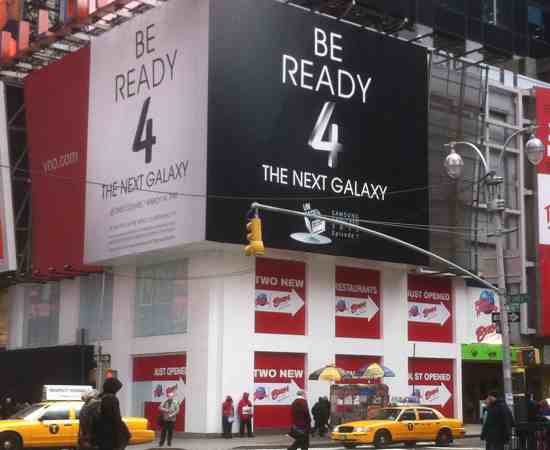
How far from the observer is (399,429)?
32.2 metres

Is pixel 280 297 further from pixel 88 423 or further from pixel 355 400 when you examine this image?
pixel 88 423

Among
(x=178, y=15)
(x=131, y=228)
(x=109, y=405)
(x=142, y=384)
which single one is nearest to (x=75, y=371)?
(x=142, y=384)

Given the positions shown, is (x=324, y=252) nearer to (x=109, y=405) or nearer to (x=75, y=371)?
(x=75, y=371)

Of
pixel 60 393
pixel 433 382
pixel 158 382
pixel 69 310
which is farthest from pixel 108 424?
pixel 69 310

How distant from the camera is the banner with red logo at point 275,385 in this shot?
130 feet

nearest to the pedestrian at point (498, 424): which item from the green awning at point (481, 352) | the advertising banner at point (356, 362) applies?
the advertising banner at point (356, 362)

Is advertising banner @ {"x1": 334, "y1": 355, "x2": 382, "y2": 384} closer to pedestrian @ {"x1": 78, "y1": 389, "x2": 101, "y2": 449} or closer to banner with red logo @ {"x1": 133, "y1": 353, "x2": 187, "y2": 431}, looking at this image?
banner with red logo @ {"x1": 133, "y1": 353, "x2": 187, "y2": 431}

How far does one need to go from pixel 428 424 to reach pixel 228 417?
8310mm

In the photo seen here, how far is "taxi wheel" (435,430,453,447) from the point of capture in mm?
33656

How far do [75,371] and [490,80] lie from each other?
2489cm

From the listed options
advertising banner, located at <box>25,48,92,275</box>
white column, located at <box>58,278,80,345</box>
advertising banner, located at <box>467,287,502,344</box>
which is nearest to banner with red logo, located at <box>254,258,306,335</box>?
advertising banner, located at <box>25,48,92,275</box>

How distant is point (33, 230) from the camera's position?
157 ft

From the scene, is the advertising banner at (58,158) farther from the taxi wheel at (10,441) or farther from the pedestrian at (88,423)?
the pedestrian at (88,423)

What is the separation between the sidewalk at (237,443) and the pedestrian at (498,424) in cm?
1417
